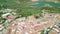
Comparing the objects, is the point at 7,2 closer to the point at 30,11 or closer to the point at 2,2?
the point at 2,2

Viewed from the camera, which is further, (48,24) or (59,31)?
(48,24)

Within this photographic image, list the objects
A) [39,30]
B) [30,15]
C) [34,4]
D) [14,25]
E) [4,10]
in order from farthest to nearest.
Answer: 1. [34,4]
2. [4,10]
3. [30,15]
4. [14,25]
5. [39,30]

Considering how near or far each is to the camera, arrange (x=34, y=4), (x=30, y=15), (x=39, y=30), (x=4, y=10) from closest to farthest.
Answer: (x=39, y=30) → (x=30, y=15) → (x=4, y=10) → (x=34, y=4)

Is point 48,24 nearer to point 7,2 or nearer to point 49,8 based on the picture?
point 49,8

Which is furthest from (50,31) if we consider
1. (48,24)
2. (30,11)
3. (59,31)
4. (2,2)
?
(2,2)

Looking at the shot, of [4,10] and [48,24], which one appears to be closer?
[48,24]

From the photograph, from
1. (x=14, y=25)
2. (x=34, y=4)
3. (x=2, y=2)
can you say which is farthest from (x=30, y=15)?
(x=2, y=2)

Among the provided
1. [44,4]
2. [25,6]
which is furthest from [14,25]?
[44,4]

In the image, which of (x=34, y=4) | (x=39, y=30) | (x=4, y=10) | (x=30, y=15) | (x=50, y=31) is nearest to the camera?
(x=50, y=31)

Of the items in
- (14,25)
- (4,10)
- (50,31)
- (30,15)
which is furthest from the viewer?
(4,10)
